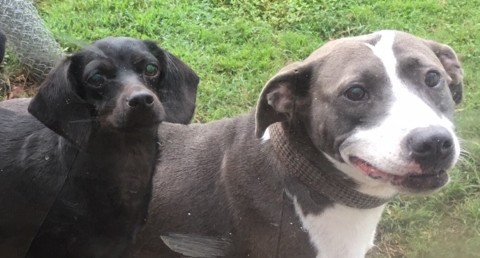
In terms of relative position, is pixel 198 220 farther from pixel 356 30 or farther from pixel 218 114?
pixel 356 30

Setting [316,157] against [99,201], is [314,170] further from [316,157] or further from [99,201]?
[99,201]

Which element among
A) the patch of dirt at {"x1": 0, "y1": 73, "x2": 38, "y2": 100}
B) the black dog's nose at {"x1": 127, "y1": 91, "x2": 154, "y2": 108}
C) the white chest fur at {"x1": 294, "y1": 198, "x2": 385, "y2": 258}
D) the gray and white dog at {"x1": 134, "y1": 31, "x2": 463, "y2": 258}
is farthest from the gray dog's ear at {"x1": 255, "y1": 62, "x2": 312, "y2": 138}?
the patch of dirt at {"x1": 0, "y1": 73, "x2": 38, "y2": 100}

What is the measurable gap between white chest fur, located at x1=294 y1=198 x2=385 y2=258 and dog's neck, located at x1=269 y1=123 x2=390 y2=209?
0.18 ft

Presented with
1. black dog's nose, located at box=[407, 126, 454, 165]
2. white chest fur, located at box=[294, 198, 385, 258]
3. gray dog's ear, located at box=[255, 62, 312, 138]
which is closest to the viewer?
black dog's nose, located at box=[407, 126, 454, 165]

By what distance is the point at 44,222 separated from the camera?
76.5 inches

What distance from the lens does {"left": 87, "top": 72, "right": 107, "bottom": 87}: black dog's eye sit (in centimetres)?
180

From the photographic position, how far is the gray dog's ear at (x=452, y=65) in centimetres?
210

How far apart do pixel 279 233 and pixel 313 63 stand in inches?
19.9

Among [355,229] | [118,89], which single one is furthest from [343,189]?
[118,89]

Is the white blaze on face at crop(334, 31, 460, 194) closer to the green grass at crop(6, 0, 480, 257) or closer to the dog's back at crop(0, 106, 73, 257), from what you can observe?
the green grass at crop(6, 0, 480, 257)

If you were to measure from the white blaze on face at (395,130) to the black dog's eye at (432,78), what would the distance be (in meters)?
0.08

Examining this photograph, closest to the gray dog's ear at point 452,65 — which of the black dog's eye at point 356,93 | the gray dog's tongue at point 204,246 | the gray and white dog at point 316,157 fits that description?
the gray and white dog at point 316,157

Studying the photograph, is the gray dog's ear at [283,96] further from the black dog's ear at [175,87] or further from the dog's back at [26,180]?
the dog's back at [26,180]

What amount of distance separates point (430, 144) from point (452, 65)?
1.50ft
